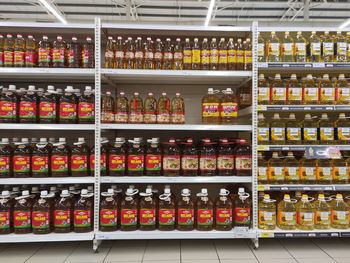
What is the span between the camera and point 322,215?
2.48 meters

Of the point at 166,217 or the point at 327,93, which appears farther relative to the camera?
the point at 327,93

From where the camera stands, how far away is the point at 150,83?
3076 millimetres

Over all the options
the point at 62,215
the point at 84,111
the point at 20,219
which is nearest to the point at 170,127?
the point at 84,111

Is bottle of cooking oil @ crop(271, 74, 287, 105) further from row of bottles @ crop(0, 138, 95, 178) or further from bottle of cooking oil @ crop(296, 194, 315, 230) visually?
row of bottles @ crop(0, 138, 95, 178)

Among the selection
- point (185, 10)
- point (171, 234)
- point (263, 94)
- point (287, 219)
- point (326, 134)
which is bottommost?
point (171, 234)

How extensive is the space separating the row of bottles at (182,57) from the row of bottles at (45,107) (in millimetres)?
498

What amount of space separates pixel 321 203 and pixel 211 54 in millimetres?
1985

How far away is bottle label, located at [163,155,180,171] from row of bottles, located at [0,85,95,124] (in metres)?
0.89

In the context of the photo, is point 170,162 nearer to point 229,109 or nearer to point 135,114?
point 135,114

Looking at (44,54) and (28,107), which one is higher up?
(44,54)

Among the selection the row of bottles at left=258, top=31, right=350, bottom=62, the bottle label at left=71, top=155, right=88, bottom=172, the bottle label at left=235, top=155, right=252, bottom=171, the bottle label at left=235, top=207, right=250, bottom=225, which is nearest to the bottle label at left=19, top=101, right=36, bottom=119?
the bottle label at left=71, top=155, right=88, bottom=172

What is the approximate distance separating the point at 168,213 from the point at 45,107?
1.68 m

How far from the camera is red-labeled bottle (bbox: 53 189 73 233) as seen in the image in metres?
2.35

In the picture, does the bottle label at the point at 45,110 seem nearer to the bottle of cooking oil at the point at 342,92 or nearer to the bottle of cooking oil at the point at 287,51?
the bottle of cooking oil at the point at 287,51
